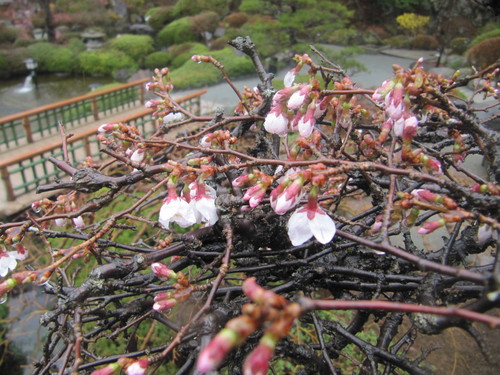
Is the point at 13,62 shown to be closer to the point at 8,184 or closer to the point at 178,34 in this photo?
the point at 178,34

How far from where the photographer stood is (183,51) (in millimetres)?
10680

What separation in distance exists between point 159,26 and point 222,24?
2.27 metres

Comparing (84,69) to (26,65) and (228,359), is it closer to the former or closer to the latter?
(26,65)

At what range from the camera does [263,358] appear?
36 centimetres

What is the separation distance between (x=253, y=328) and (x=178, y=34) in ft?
40.7

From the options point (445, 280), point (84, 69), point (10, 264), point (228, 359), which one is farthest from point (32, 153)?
point (84, 69)

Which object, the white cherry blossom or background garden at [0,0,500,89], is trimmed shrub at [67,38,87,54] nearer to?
background garden at [0,0,500,89]

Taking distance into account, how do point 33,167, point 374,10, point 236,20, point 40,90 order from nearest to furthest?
point 33,167
point 40,90
point 236,20
point 374,10

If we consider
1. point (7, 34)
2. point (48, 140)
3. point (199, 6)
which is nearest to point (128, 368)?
point (48, 140)

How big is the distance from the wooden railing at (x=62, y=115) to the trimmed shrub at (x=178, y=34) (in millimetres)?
4636

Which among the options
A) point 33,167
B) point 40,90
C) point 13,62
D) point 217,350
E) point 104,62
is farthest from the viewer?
point 104,62

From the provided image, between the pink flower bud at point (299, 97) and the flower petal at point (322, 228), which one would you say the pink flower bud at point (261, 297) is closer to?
the flower petal at point (322, 228)

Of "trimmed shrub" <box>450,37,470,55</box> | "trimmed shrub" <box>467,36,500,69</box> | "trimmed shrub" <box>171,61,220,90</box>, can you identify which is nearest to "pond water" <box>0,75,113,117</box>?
"trimmed shrub" <box>171,61,220,90</box>

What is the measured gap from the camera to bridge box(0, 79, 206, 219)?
412 centimetres
